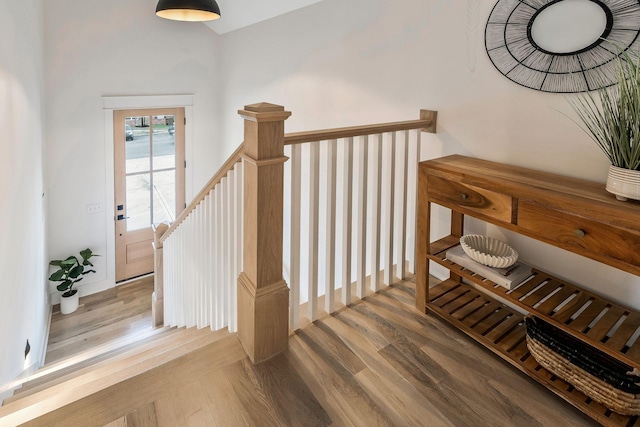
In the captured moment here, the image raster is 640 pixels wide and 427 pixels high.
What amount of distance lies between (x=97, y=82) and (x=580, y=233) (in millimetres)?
4847

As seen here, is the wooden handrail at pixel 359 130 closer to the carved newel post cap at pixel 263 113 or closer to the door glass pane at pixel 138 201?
the carved newel post cap at pixel 263 113

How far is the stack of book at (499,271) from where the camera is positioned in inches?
70.2

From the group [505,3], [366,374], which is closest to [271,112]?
[366,374]

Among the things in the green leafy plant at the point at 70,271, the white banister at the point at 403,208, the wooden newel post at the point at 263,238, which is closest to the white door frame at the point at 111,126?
the green leafy plant at the point at 70,271

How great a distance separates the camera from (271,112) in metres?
1.55

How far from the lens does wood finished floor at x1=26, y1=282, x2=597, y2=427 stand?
1.45m

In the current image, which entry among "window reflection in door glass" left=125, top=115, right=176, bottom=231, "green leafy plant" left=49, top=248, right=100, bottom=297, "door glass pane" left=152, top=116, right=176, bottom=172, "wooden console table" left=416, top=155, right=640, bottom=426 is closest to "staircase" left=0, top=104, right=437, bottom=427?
"wooden console table" left=416, top=155, right=640, bottom=426

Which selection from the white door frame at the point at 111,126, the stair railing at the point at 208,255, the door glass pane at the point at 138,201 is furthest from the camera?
the door glass pane at the point at 138,201

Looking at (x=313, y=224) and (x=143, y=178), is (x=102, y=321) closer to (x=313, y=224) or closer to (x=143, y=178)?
(x=143, y=178)

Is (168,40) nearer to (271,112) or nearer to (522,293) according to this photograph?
(271,112)

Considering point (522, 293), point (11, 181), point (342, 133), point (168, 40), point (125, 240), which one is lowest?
point (125, 240)

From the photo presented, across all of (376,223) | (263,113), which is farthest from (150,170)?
(263,113)

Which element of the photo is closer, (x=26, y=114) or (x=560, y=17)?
(x=560, y=17)

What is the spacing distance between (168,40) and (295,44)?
2.25m
